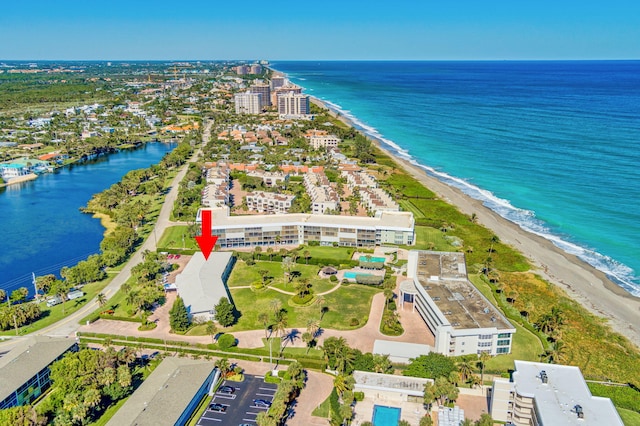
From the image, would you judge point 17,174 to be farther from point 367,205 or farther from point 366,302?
point 366,302

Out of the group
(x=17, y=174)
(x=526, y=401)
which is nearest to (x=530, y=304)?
(x=526, y=401)

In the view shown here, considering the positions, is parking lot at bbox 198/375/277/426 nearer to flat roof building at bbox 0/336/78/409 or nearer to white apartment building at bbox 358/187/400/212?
flat roof building at bbox 0/336/78/409

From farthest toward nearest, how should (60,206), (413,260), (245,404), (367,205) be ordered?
(60,206), (367,205), (413,260), (245,404)

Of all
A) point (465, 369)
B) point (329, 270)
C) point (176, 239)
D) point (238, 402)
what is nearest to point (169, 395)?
point (238, 402)

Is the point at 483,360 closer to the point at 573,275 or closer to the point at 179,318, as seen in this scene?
the point at 573,275

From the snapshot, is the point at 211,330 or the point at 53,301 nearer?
the point at 211,330

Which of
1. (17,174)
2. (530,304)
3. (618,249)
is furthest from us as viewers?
(17,174)
